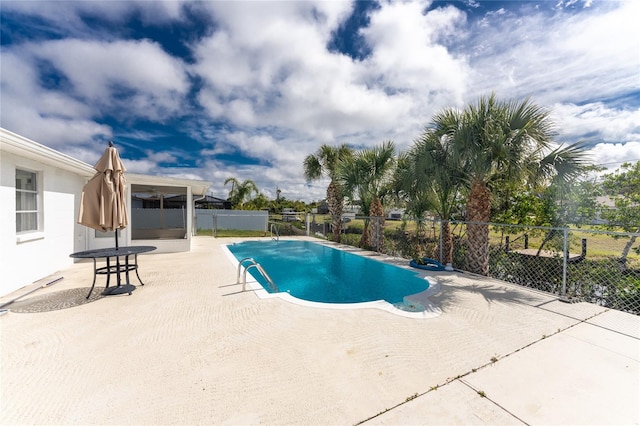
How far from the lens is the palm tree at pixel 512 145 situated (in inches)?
245

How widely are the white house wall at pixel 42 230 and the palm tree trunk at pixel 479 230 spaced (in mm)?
10593

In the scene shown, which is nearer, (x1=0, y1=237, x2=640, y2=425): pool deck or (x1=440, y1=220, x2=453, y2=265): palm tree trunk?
(x1=0, y1=237, x2=640, y2=425): pool deck

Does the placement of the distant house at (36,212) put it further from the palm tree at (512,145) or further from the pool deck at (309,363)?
the palm tree at (512,145)

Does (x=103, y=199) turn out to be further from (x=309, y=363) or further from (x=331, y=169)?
(x=331, y=169)

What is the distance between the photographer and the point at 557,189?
6.64 m

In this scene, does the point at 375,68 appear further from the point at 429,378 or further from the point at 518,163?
the point at 429,378

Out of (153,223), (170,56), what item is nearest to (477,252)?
(170,56)

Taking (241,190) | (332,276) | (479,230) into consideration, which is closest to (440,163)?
(479,230)

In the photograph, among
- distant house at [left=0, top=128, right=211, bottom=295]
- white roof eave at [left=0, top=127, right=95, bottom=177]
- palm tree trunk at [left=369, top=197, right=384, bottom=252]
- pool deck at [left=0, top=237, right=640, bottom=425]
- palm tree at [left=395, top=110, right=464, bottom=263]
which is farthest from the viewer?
palm tree trunk at [left=369, top=197, right=384, bottom=252]

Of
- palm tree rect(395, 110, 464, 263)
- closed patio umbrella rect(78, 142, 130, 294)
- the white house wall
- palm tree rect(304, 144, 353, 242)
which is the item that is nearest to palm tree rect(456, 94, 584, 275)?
palm tree rect(395, 110, 464, 263)

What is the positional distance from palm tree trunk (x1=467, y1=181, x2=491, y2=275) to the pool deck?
2.30 meters

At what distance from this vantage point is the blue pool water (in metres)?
6.59

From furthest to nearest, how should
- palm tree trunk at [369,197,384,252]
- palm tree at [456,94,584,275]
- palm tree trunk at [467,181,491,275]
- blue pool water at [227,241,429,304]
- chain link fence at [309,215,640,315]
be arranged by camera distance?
1. palm tree trunk at [369,197,384,252]
2. palm tree trunk at [467,181,491,275]
3. blue pool water at [227,241,429,304]
4. palm tree at [456,94,584,275]
5. chain link fence at [309,215,640,315]

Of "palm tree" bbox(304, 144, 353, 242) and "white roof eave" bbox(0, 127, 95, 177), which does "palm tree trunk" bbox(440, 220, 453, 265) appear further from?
"white roof eave" bbox(0, 127, 95, 177)
